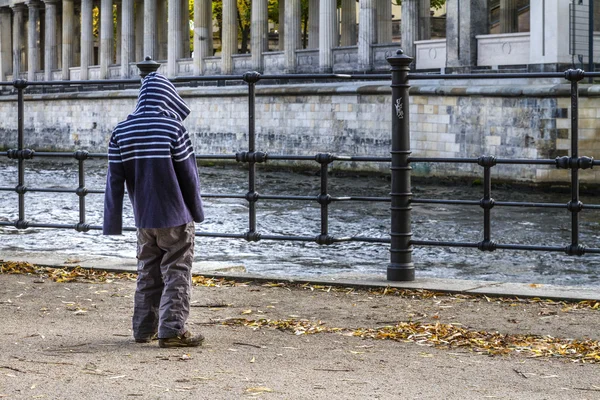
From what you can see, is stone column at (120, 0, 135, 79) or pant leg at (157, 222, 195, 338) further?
stone column at (120, 0, 135, 79)

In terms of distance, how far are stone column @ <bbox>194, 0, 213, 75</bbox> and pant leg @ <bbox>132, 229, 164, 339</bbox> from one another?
1598 inches

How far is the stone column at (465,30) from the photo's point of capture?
32188 millimetres

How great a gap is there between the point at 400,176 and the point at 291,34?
1322 inches

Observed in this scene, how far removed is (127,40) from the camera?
5256cm

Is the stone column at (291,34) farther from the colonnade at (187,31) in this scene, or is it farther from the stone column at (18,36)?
the stone column at (18,36)

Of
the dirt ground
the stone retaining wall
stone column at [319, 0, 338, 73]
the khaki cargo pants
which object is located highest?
stone column at [319, 0, 338, 73]

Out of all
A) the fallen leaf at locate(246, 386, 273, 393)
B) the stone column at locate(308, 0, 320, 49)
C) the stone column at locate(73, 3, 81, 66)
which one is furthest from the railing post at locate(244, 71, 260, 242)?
the stone column at locate(73, 3, 81, 66)

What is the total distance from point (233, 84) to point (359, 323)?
36857 mm

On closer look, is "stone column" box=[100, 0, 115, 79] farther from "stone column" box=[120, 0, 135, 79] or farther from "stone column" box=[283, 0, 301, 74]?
"stone column" box=[283, 0, 301, 74]

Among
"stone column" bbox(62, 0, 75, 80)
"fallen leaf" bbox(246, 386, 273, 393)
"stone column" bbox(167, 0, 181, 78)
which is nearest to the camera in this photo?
"fallen leaf" bbox(246, 386, 273, 393)

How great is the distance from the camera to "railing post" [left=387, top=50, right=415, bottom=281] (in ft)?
28.4

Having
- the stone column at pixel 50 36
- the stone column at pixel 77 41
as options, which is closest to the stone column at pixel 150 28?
the stone column at pixel 77 41

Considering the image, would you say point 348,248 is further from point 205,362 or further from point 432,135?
point 432,135

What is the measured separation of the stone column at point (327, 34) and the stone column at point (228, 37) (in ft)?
17.9
